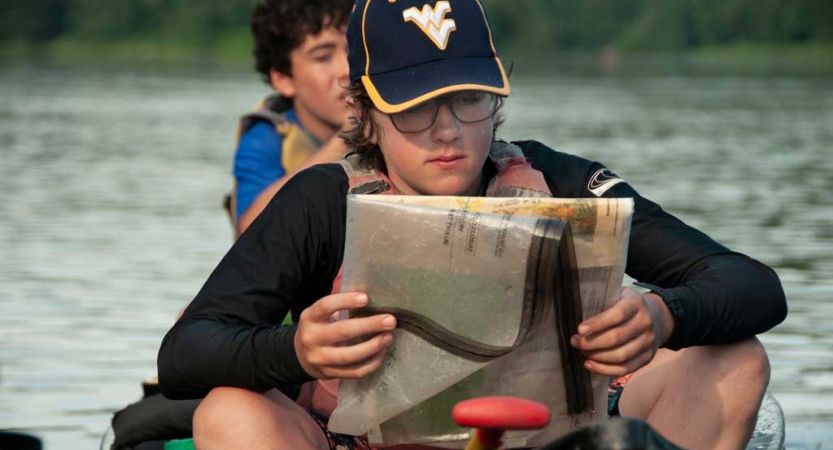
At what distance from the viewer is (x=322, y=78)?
256 inches

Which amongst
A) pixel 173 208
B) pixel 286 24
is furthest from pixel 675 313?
pixel 173 208

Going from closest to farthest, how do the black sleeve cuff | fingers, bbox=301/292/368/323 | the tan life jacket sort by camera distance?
fingers, bbox=301/292/368/323
the black sleeve cuff
the tan life jacket

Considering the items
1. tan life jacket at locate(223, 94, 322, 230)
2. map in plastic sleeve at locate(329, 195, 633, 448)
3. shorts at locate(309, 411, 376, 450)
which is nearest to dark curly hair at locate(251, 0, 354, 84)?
tan life jacket at locate(223, 94, 322, 230)

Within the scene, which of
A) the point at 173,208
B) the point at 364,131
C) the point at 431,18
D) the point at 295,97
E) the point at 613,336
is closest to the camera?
the point at 613,336

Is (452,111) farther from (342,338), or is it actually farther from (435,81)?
(342,338)

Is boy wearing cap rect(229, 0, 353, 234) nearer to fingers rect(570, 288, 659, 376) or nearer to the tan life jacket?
the tan life jacket

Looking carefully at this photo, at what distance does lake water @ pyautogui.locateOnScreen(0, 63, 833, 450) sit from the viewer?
789 cm

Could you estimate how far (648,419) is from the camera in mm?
3939

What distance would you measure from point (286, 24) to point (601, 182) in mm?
2999

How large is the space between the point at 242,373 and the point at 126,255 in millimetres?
9238

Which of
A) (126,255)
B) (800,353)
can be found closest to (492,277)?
(800,353)

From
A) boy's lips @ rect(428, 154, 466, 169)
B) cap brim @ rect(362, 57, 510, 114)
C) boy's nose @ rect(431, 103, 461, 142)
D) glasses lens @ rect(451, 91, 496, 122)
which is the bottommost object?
boy's lips @ rect(428, 154, 466, 169)

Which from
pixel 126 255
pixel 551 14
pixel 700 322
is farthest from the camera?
pixel 551 14

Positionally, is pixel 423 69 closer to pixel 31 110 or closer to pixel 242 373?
pixel 242 373
